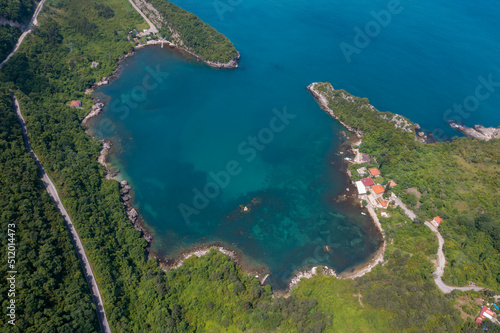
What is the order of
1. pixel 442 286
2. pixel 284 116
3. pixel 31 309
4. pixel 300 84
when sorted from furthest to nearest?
pixel 300 84 → pixel 284 116 → pixel 442 286 → pixel 31 309

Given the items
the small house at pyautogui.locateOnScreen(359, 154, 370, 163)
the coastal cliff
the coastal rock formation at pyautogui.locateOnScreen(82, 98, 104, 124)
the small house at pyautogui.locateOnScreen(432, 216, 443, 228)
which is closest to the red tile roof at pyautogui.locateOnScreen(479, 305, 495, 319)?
the small house at pyautogui.locateOnScreen(432, 216, 443, 228)

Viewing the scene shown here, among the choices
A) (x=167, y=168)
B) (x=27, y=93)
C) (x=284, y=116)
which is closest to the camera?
(x=167, y=168)

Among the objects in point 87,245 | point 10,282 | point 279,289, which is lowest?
point 279,289

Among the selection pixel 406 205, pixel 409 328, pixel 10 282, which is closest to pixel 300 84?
pixel 406 205

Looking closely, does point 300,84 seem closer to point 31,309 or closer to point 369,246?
point 369,246

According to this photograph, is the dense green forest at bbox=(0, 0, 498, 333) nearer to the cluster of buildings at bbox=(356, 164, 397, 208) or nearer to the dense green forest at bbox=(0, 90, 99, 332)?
the dense green forest at bbox=(0, 90, 99, 332)

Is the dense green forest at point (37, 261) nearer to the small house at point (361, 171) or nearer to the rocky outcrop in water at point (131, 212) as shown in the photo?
the rocky outcrop in water at point (131, 212)
